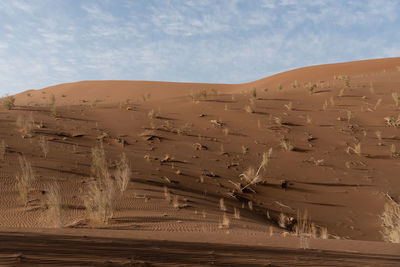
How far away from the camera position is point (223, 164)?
1127cm

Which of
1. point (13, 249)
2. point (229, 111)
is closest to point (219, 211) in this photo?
point (13, 249)

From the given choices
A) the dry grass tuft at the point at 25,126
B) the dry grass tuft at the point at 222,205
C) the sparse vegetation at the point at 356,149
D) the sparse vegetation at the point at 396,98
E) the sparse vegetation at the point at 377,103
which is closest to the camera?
the dry grass tuft at the point at 222,205

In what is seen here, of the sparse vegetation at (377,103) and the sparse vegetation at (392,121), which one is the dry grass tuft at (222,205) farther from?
the sparse vegetation at (377,103)

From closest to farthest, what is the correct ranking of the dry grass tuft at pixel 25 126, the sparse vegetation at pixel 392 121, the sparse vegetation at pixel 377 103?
1. the dry grass tuft at pixel 25 126
2. the sparse vegetation at pixel 392 121
3. the sparse vegetation at pixel 377 103

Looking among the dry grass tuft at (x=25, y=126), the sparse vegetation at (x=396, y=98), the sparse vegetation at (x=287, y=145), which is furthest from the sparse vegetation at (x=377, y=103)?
the dry grass tuft at (x=25, y=126)

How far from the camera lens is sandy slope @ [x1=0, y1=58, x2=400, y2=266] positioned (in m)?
6.18

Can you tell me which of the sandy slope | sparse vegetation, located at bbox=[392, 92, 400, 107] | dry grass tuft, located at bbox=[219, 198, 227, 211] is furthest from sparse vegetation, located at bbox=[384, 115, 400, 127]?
dry grass tuft, located at bbox=[219, 198, 227, 211]

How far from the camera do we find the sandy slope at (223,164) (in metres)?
6.18

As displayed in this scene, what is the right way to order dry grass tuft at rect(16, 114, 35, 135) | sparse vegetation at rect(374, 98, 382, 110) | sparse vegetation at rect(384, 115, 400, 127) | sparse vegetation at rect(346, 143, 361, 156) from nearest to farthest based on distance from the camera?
dry grass tuft at rect(16, 114, 35, 135)
sparse vegetation at rect(346, 143, 361, 156)
sparse vegetation at rect(384, 115, 400, 127)
sparse vegetation at rect(374, 98, 382, 110)

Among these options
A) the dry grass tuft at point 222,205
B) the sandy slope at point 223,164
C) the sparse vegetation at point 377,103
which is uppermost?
the sparse vegetation at point 377,103

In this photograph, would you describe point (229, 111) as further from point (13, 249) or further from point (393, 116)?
point (13, 249)

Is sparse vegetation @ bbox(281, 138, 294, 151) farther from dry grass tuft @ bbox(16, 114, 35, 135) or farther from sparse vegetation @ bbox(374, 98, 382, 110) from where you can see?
dry grass tuft @ bbox(16, 114, 35, 135)

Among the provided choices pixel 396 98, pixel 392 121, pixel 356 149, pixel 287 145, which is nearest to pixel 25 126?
pixel 287 145

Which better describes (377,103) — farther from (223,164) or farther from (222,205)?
(222,205)
